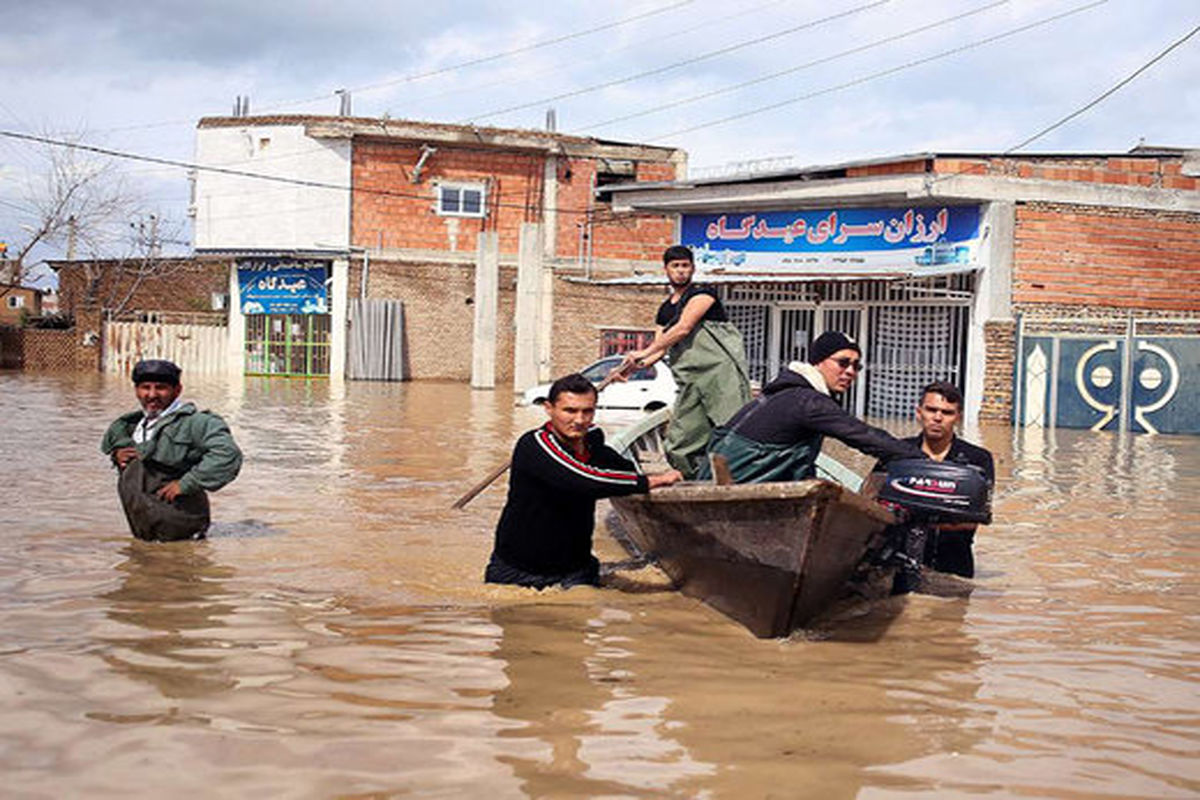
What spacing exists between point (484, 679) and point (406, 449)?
31.2 ft

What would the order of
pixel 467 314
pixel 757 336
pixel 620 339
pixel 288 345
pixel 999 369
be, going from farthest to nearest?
pixel 288 345 → pixel 467 314 → pixel 620 339 → pixel 757 336 → pixel 999 369

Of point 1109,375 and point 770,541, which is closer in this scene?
point 770,541

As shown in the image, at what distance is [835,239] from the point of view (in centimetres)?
2236

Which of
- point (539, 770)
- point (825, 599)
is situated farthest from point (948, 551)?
point (539, 770)

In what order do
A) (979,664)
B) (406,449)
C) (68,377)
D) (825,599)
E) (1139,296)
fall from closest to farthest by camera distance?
(979,664), (825,599), (406,449), (1139,296), (68,377)

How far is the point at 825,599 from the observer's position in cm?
536

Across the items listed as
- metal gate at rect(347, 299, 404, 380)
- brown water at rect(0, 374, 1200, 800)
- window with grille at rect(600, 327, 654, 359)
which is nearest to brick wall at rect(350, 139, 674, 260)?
metal gate at rect(347, 299, 404, 380)

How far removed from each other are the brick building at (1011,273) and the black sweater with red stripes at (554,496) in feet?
49.0

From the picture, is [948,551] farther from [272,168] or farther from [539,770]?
[272,168]

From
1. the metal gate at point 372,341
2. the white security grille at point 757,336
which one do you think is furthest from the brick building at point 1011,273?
the metal gate at point 372,341

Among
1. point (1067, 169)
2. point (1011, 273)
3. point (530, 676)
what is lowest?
point (530, 676)

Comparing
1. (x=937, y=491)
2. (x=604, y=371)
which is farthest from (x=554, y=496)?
(x=604, y=371)

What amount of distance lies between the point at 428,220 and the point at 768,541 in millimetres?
29018

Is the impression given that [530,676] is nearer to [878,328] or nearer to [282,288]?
[878,328]
